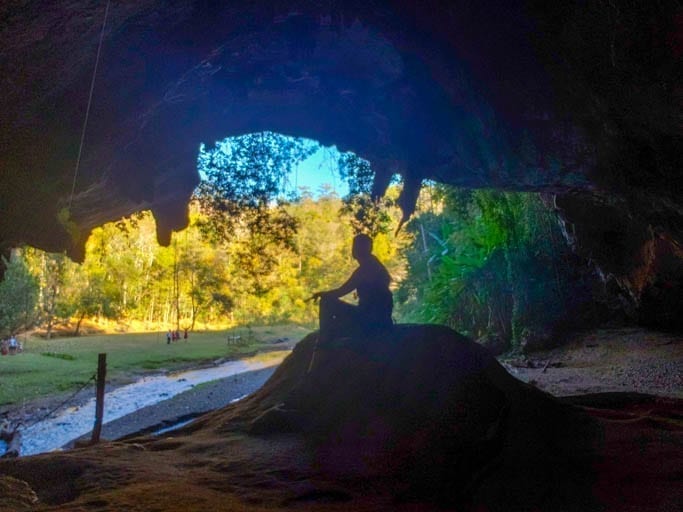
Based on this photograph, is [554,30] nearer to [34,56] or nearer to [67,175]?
→ [34,56]

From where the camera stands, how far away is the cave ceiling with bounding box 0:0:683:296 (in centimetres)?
474

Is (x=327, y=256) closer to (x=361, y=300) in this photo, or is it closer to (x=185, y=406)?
(x=185, y=406)

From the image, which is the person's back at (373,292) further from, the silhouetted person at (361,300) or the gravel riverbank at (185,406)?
the gravel riverbank at (185,406)

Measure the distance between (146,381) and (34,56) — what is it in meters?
18.8

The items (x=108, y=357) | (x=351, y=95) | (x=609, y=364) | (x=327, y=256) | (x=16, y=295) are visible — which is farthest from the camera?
(x=327, y=256)

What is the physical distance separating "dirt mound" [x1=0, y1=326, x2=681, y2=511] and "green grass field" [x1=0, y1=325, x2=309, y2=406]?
13.7 meters

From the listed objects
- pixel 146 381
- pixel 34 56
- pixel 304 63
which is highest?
pixel 304 63

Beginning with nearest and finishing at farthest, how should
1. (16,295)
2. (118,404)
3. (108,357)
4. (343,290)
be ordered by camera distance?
1. (343,290)
2. (118,404)
3. (16,295)
4. (108,357)

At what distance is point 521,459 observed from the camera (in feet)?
13.1

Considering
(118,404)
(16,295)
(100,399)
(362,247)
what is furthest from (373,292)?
(16,295)

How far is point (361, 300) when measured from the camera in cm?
600

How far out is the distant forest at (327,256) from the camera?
36.1 ft

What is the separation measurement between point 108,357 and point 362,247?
896 inches

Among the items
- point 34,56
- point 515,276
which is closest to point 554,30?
point 34,56
